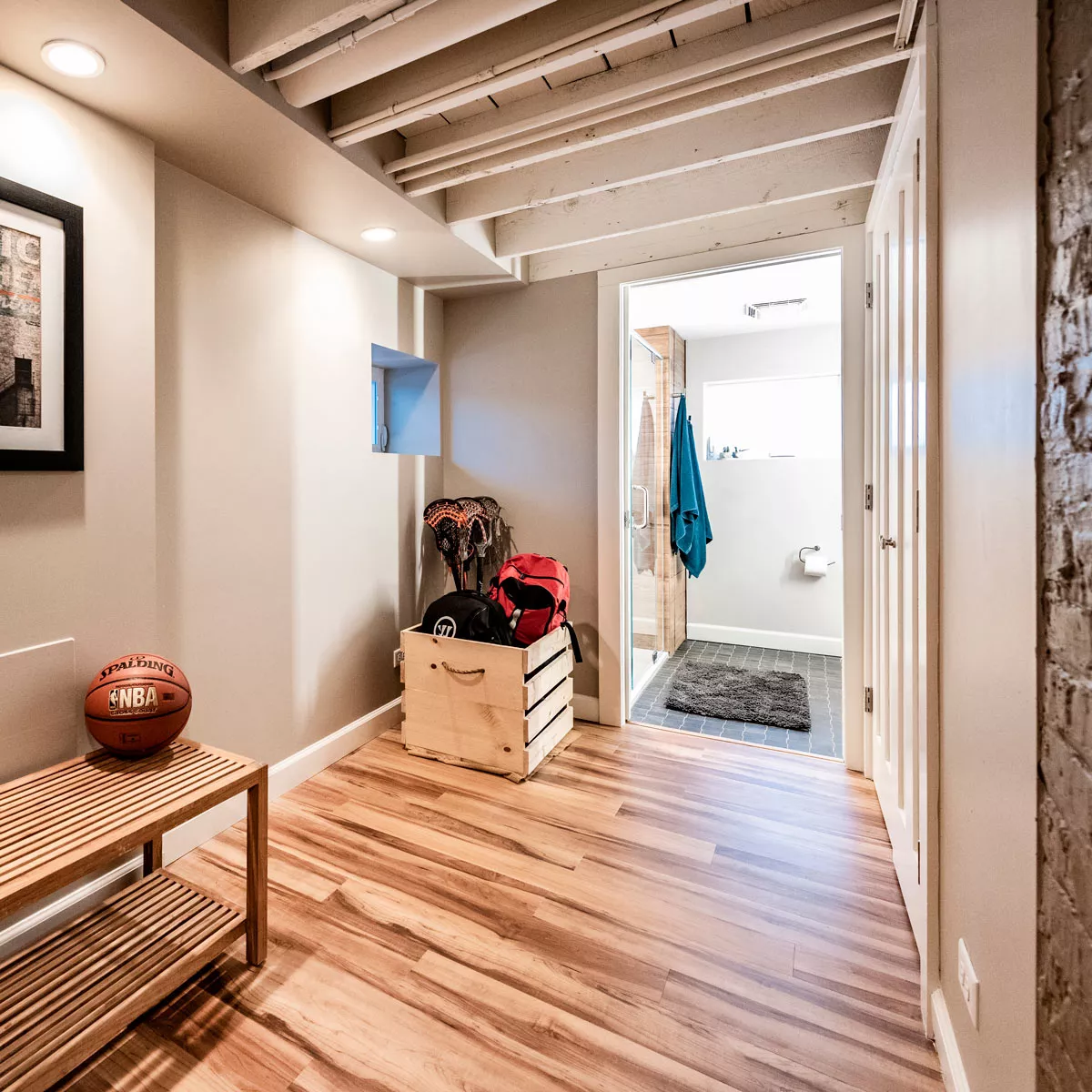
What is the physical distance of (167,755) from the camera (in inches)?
63.2

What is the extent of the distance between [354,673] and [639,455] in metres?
2.15

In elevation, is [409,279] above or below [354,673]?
above

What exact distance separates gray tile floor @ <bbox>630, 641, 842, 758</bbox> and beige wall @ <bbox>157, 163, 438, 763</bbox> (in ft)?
4.99

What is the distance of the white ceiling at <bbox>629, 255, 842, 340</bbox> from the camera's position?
331 centimetres

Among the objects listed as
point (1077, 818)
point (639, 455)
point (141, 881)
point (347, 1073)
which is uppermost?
point (639, 455)

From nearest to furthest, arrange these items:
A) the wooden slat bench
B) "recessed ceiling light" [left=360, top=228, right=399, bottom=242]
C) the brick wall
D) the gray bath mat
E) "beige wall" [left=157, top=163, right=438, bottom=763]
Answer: the brick wall → the wooden slat bench → "beige wall" [left=157, top=163, right=438, bottom=763] → "recessed ceiling light" [left=360, top=228, right=399, bottom=242] → the gray bath mat

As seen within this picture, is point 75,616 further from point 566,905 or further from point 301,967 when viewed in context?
point 566,905

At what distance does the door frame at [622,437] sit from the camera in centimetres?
249

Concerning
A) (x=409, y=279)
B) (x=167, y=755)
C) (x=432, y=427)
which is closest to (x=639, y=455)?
(x=432, y=427)

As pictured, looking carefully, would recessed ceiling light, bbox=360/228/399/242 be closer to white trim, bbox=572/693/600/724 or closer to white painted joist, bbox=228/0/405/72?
white painted joist, bbox=228/0/405/72

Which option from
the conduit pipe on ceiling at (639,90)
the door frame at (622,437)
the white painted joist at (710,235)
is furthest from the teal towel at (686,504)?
the conduit pipe on ceiling at (639,90)

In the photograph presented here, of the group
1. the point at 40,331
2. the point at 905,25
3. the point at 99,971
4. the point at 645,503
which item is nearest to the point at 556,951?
the point at 99,971

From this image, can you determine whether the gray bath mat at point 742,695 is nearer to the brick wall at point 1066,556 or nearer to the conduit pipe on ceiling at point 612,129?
the brick wall at point 1066,556

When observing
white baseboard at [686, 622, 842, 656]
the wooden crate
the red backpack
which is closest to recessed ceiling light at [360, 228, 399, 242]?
the red backpack
